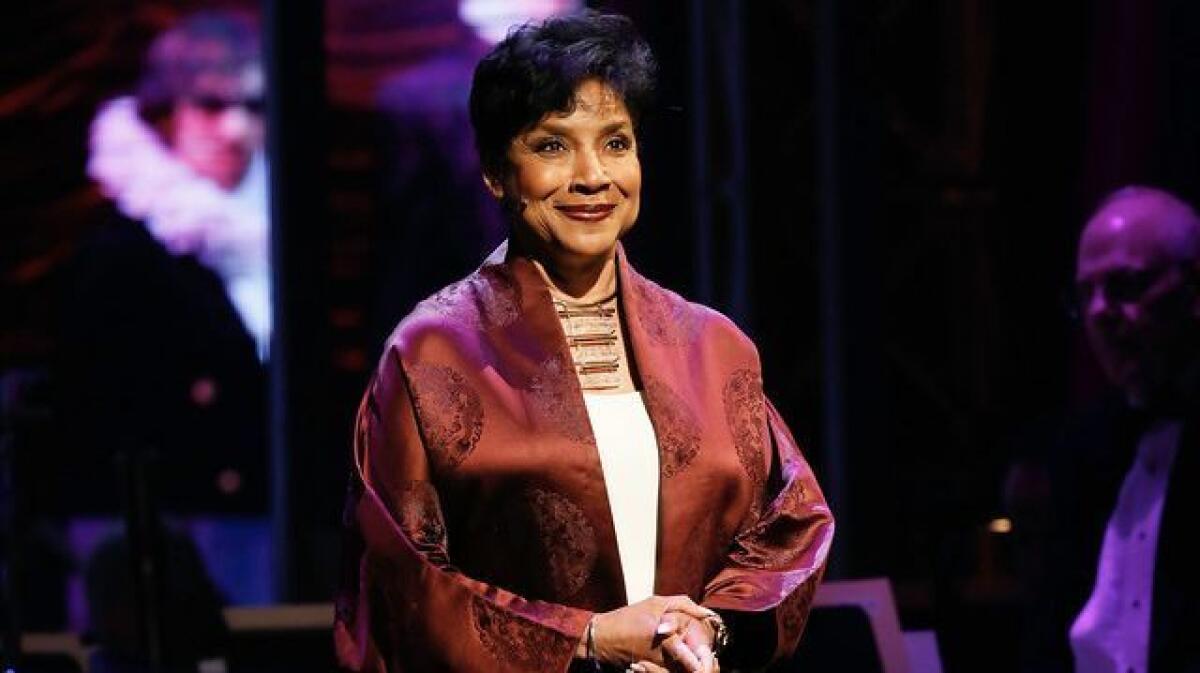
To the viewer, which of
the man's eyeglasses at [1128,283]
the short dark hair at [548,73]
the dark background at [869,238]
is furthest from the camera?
the dark background at [869,238]

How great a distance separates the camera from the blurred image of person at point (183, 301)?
5883 millimetres

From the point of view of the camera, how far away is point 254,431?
594 centimetres

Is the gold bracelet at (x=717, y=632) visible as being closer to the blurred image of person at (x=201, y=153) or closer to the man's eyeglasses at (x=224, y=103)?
the blurred image of person at (x=201, y=153)

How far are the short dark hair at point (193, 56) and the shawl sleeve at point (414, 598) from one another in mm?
3735

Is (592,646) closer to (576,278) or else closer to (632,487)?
(632,487)

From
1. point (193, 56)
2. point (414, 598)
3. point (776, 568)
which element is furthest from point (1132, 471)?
point (193, 56)

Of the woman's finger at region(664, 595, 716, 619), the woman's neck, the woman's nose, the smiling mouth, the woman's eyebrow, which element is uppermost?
the woman's eyebrow

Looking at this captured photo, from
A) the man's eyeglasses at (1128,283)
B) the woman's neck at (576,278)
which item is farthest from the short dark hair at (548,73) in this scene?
the man's eyeglasses at (1128,283)

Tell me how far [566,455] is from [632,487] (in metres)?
0.10

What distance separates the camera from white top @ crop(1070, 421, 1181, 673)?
3400 millimetres

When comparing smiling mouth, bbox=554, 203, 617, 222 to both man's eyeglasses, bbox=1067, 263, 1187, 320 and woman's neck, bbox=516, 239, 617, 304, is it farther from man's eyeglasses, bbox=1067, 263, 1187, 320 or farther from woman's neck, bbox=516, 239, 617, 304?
man's eyeglasses, bbox=1067, 263, 1187, 320

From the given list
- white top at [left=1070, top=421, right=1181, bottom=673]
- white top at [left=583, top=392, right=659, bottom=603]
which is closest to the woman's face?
white top at [left=583, top=392, right=659, bottom=603]

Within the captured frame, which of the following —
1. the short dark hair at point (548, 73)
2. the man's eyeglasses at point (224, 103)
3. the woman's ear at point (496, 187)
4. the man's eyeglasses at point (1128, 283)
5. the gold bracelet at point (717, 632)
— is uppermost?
the short dark hair at point (548, 73)

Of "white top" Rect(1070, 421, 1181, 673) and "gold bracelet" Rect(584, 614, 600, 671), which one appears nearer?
"gold bracelet" Rect(584, 614, 600, 671)
